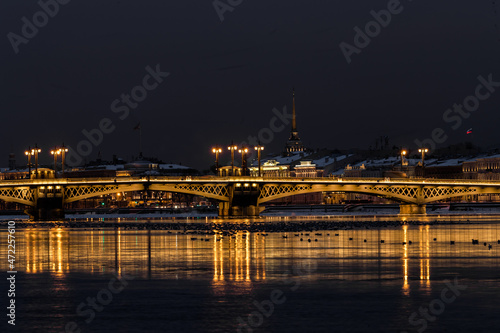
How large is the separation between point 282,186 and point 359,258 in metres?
101

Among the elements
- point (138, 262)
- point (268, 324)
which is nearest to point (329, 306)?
point (268, 324)

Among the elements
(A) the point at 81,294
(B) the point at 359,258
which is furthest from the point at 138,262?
(A) the point at 81,294

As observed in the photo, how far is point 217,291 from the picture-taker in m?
26.8

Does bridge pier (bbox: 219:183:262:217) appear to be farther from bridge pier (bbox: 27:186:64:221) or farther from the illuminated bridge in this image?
bridge pier (bbox: 27:186:64:221)

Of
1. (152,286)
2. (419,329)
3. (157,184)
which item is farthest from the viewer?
(157,184)

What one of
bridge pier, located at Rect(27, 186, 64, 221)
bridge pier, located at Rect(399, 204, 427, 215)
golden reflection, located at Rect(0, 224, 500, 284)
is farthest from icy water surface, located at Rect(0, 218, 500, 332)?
bridge pier, located at Rect(399, 204, 427, 215)

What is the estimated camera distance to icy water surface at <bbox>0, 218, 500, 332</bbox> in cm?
2127

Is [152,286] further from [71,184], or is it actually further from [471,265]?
[71,184]

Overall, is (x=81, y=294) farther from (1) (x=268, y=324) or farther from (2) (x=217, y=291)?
(1) (x=268, y=324)

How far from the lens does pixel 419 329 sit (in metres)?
20.2

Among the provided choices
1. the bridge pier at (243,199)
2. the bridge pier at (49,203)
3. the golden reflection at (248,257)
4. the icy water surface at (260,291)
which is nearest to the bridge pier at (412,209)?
the bridge pier at (243,199)

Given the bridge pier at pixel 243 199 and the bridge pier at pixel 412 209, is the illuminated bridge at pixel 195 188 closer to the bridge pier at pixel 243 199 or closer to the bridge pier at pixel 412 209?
the bridge pier at pixel 243 199

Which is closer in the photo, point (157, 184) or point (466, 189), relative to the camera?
point (157, 184)

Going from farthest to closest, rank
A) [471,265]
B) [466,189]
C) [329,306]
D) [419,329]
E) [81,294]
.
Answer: [466,189]
[471,265]
[81,294]
[329,306]
[419,329]
